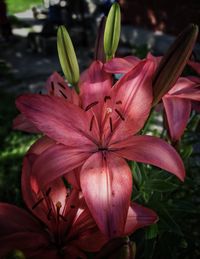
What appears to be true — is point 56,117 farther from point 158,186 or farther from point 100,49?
point 158,186

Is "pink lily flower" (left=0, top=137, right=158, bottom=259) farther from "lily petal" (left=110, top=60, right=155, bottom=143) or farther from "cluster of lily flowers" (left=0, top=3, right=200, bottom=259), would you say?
"lily petal" (left=110, top=60, right=155, bottom=143)

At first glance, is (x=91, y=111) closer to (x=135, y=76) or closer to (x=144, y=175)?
(x=135, y=76)

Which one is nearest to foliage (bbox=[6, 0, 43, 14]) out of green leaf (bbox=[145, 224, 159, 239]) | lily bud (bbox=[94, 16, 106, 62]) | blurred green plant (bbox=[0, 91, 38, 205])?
blurred green plant (bbox=[0, 91, 38, 205])

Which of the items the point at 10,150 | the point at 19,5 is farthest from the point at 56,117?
the point at 19,5

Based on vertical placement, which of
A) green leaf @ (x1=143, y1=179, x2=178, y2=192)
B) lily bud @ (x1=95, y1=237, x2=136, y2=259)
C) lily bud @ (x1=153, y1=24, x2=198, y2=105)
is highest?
Answer: lily bud @ (x1=153, y1=24, x2=198, y2=105)

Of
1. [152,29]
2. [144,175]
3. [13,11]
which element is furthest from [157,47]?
[13,11]

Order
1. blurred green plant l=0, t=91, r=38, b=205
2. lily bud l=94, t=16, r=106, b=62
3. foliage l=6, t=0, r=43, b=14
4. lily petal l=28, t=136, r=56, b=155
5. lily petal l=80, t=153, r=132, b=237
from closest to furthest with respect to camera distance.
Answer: lily petal l=80, t=153, r=132, b=237
lily petal l=28, t=136, r=56, b=155
lily bud l=94, t=16, r=106, b=62
blurred green plant l=0, t=91, r=38, b=205
foliage l=6, t=0, r=43, b=14

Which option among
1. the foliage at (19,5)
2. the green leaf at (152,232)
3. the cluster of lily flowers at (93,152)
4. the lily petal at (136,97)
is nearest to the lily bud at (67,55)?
the cluster of lily flowers at (93,152)
